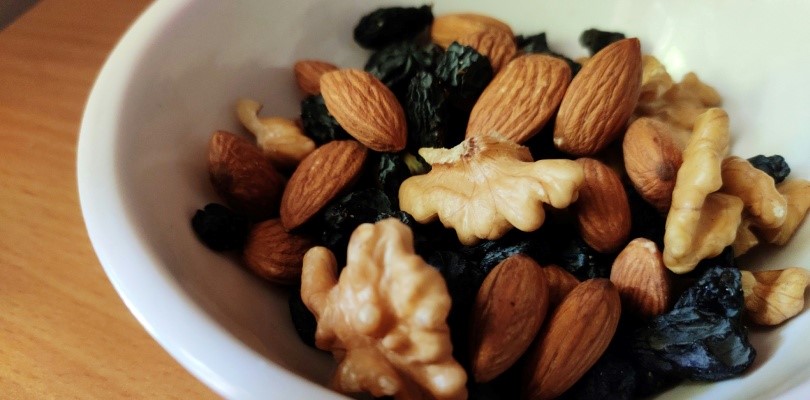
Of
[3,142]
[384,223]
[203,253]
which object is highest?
[384,223]

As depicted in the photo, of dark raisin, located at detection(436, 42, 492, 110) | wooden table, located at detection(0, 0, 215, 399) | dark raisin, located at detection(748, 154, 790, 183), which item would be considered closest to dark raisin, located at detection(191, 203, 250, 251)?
wooden table, located at detection(0, 0, 215, 399)

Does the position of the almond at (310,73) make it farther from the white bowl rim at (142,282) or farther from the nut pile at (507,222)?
the white bowl rim at (142,282)

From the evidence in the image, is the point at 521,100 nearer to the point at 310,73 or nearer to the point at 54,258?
the point at 310,73

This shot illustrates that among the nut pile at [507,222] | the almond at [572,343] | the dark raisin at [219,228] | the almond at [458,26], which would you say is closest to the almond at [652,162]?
the nut pile at [507,222]

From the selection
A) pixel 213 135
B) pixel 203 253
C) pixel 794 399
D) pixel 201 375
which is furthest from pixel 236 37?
pixel 794 399

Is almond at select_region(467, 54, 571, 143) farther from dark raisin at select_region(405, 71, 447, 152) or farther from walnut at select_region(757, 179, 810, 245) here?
walnut at select_region(757, 179, 810, 245)

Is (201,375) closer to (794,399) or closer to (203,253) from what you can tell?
(203,253)
